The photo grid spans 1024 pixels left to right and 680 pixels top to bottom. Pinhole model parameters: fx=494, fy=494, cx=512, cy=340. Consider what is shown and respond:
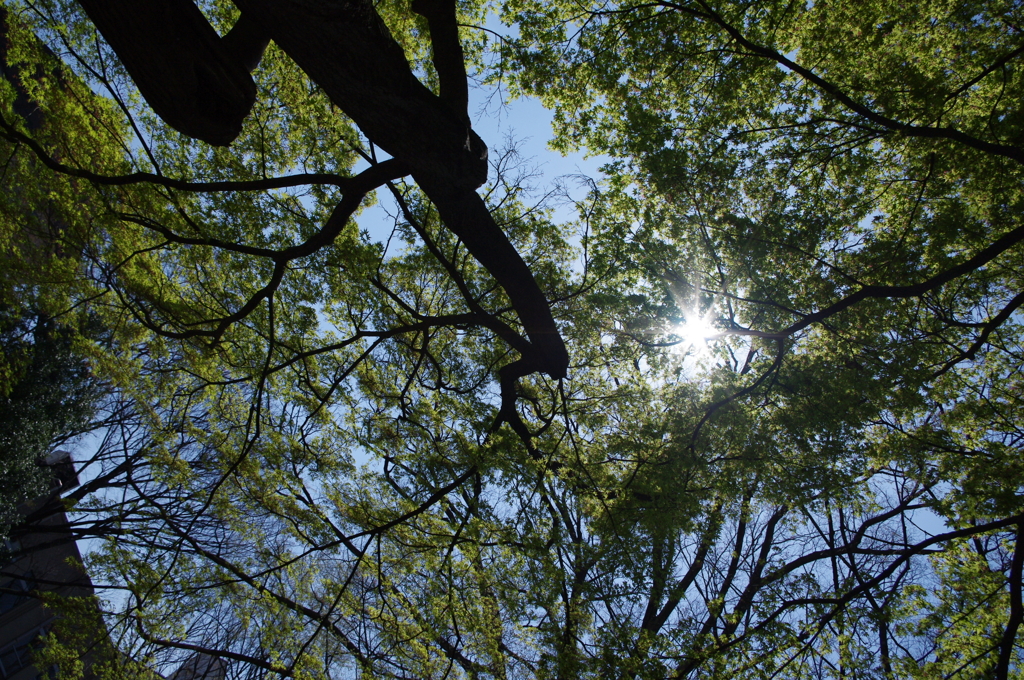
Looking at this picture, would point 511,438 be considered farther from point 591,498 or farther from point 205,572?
point 205,572

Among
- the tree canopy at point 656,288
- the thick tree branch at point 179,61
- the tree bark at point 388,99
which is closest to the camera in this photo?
the thick tree branch at point 179,61

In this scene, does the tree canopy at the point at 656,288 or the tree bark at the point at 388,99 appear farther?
the tree canopy at the point at 656,288

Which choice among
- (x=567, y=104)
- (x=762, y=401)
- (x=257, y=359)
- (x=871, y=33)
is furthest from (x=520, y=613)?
(x=871, y=33)

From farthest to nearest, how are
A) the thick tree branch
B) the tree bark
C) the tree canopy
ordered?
the tree canopy < the tree bark < the thick tree branch

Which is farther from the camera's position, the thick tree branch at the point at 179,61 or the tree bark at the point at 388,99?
the tree bark at the point at 388,99

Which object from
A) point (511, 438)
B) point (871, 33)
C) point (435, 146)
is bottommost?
point (511, 438)

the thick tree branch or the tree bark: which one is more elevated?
the tree bark

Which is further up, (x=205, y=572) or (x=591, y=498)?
(x=591, y=498)

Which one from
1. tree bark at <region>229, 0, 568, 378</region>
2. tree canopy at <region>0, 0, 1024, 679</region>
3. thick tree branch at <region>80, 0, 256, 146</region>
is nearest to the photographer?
thick tree branch at <region>80, 0, 256, 146</region>

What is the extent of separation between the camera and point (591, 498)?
6.43 m

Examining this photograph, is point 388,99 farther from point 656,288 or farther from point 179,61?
point 656,288

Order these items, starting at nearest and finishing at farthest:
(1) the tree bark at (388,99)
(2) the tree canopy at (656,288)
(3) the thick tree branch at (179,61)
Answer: (3) the thick tree branch at (179,61)
(1) the tree bark at (388,99)
(2) the tree canopy at (656,288)

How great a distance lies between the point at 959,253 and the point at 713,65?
387 centimetres

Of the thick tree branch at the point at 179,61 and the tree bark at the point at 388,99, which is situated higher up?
the tree bark at the point at 388,99
